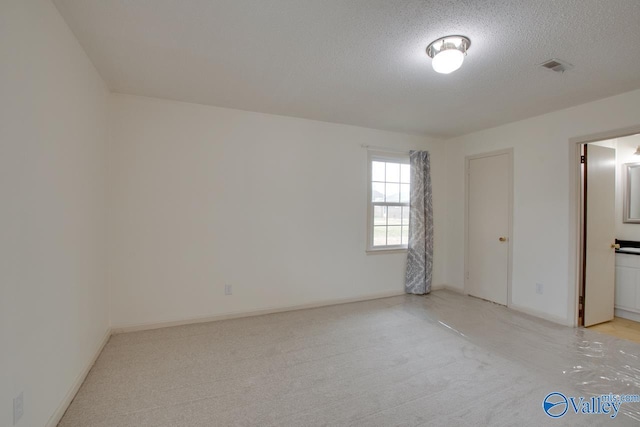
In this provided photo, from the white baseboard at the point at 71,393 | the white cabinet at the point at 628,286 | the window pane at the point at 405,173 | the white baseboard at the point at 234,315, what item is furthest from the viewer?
the window pane at the point at 405,173

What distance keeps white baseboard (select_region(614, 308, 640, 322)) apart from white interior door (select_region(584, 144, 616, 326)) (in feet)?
0.86

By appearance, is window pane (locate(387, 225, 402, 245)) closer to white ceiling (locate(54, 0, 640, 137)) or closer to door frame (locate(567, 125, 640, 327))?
white ceiling (locate(54, 0, 640, 137))

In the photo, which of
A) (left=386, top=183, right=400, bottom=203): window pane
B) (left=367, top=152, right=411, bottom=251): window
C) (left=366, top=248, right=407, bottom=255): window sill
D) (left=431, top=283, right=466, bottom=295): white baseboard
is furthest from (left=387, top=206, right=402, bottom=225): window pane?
(left=431, top=283, right=466, bottom=295): white baseboard

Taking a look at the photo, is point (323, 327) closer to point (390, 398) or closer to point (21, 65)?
point (390, 398)

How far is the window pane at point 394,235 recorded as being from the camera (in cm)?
448

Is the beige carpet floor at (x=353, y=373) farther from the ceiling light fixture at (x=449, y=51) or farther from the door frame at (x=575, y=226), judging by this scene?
the ceiling light fixture at (x=449, y=51)

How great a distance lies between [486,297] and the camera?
4215 mm

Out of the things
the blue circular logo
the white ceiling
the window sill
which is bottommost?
the blue circular logo

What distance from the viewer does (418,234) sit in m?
4.47

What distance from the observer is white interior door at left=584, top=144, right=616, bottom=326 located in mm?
3344

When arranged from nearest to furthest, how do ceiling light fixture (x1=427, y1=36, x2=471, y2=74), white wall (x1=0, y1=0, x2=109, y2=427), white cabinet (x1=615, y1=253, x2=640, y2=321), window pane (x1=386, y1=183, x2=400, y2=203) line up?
white wall (x1=0, y1=0, x2=109, y2=427)
ceiling light fixture (x1=427, y1=36, x2=471, y2=74)
white cabinet (x1=615, y1=253, x2=640, y2=321)
window pane (x1=386, y1=183, x2=400, y2=203)

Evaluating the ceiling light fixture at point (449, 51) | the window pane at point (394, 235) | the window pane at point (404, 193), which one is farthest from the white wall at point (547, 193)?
the ceiling light fixture at point (449, 51)

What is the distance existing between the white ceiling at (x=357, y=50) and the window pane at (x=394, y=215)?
1596mm

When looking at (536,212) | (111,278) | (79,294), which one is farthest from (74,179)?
(536,212)
